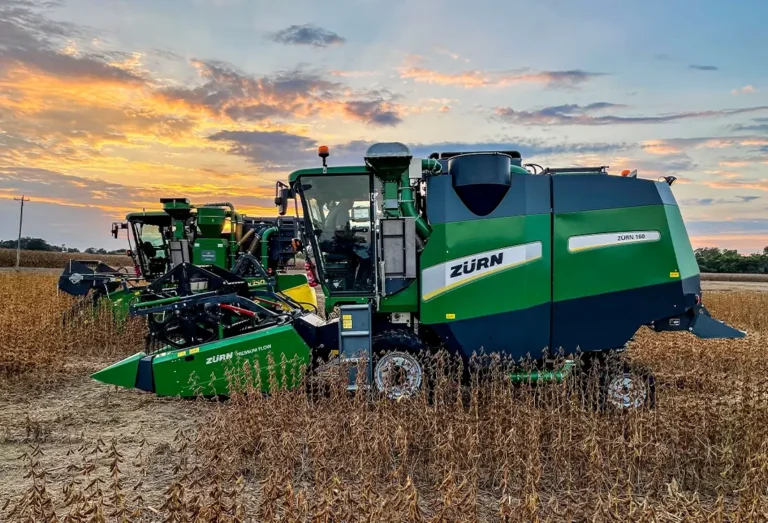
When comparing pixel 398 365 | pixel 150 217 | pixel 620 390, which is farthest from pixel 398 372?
pixel 150 217

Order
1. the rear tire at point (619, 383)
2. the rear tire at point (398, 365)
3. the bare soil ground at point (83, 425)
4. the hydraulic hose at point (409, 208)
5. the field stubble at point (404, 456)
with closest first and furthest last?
the field stubble at point (404, 456)
the bare soil ground at point (83, 425)
the rear tire at point (619, 383)
the rear tire at point (398, 365)
the hydraulic hose at point (409, 208)

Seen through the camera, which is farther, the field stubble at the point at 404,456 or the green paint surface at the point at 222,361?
the green paint surface at the point at 222,361

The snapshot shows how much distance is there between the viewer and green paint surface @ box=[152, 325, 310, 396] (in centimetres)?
584

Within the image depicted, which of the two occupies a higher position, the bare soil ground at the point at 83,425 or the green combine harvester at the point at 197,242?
the green combine harvester at the point at 197,242

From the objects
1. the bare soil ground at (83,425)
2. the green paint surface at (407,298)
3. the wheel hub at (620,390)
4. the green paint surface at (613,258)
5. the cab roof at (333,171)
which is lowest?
the bare soil ground at (83,425)

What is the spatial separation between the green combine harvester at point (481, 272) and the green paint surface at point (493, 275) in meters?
0.01

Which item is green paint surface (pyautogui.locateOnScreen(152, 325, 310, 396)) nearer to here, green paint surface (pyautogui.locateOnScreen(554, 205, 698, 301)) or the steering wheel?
green paint surface (pyautogui.locateOnScreen(554, 205, 698, 301))

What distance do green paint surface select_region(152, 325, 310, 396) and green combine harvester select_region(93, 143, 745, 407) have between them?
0.04ft

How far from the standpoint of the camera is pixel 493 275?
5902mm

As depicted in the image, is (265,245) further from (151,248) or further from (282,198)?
(282,198)

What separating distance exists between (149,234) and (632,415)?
35.6 ft

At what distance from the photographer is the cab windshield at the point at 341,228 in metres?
6.07

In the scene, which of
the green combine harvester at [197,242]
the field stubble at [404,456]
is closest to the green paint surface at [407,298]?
the field stubble at [404,456]

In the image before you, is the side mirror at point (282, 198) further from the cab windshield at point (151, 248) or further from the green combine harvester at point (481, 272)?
the cab windshield at point (151, 248)
